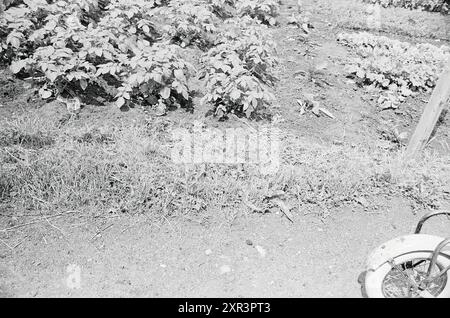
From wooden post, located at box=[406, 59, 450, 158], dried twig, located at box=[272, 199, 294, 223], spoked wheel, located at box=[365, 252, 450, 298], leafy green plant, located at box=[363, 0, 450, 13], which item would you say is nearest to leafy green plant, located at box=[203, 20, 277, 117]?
dried twig, located at box=[272, 199, 294, 223]

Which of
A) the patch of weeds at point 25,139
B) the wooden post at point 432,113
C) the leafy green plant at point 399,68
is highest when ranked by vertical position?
the wooden post at point 432,113

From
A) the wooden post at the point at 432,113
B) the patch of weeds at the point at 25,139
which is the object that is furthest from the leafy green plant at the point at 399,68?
the patch of weeds at the point at 25,139

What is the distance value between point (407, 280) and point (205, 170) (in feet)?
7.18

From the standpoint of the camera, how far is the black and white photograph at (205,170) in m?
3.23

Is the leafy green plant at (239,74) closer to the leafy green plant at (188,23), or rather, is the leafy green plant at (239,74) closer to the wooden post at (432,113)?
the leafy green plant at (188,23)

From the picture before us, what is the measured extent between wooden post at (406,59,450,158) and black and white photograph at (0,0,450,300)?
0.6 inches

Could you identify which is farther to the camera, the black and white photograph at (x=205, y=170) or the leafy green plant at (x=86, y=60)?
the leafy green plant at (x=86, y=60)

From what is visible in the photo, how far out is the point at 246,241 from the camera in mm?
3641

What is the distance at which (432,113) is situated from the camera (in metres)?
4.42

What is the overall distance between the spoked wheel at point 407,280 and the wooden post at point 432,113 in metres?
1.66

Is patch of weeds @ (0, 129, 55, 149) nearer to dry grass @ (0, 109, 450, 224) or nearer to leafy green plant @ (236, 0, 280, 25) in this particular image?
dry grass @ (0, 109, 450, 224)

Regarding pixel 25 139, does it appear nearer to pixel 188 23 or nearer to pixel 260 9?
pixel 188 23

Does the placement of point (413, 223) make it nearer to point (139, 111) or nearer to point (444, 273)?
point (444, 273)
